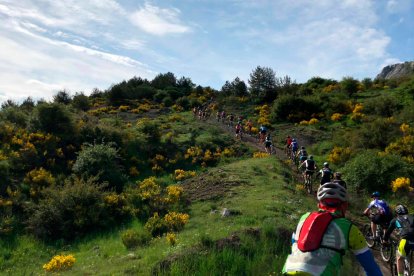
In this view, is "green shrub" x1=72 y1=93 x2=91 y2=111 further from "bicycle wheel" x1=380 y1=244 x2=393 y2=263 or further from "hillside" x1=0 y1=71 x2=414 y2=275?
"bicycle wheel" x1=380 y1=244 x2=393 y2=263

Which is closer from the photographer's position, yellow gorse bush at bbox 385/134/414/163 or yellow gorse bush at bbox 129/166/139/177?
yellow gorse bush at bbox 385/134/414/163

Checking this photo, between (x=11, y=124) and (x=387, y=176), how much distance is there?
23335 millimetres

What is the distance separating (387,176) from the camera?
20188mm

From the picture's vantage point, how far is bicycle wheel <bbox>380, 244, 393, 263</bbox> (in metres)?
11.3

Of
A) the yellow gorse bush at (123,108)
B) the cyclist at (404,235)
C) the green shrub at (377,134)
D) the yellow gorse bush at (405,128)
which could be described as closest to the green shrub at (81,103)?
the yellow gorse bush at (123,108)

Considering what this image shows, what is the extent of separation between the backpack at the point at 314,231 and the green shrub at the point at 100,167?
701 inches

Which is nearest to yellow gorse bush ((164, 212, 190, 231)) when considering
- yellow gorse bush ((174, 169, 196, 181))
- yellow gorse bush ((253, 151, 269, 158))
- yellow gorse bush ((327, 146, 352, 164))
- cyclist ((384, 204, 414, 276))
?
cyclist ((384, 204, 414, 276))

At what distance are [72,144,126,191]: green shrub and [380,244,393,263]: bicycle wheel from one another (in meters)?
13.6

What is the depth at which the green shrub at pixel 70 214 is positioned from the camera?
15828mm

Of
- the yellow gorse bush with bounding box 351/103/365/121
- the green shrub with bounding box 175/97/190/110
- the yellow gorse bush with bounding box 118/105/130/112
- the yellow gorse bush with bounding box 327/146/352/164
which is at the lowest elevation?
the yellow gorse bush with bounding box 327/146/352/164

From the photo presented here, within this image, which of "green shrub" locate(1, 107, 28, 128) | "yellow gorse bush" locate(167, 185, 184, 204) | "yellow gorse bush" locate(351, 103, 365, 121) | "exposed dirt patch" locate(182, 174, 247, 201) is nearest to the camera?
"yellow gorse bush" locate(167, 185, 184, 204)

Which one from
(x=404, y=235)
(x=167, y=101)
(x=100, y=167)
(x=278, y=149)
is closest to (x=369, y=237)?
(x=404, y=235)

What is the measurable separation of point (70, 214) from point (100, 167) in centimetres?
544

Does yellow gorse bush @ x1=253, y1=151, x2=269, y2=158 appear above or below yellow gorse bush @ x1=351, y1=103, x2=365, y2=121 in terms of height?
below
